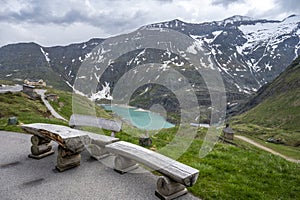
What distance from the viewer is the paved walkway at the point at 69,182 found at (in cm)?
647

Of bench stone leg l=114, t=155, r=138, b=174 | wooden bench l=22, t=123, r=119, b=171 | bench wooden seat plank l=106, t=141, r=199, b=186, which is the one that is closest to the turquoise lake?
wooden bench l=22, t=123, r=119, b=171

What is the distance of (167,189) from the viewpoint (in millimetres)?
6289

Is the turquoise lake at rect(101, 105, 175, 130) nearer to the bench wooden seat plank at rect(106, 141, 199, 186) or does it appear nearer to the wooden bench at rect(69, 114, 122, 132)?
the wooden bench at rect(69, 114, 122, 132)

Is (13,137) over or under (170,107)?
over

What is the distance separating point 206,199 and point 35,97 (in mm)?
42186

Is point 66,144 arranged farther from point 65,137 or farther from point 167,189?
point 167,189

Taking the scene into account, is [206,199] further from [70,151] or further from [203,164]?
[70,151]

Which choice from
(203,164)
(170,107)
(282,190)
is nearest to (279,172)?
(282,190)

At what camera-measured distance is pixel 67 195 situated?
6.48m

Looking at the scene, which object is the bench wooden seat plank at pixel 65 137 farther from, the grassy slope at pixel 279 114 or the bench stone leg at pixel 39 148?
the grassy slope at pixel 279 114

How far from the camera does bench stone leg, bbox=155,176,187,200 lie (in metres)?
6.29

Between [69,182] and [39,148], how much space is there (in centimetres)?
267

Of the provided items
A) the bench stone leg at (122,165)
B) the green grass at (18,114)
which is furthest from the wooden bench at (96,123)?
the green grass at (18,114)

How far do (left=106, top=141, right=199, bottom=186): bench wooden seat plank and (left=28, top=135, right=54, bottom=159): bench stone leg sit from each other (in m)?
3.06
